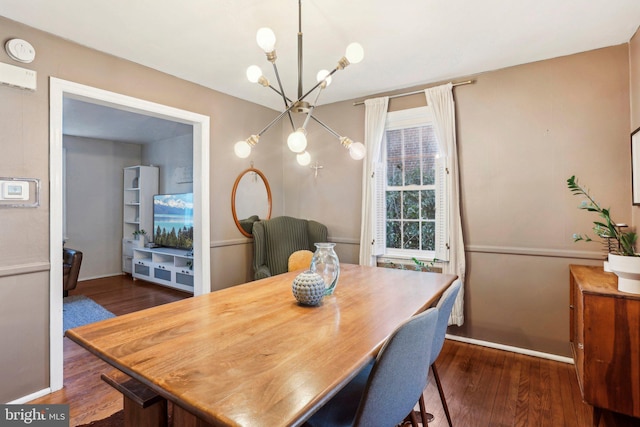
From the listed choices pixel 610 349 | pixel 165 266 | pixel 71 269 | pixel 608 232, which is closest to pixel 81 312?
pixel 71 269

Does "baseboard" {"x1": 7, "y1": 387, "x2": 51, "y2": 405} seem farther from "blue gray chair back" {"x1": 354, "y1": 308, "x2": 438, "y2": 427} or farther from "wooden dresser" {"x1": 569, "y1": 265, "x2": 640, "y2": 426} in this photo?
"wooden dresser" {"x1": 569, "y1": 265, "x2": 640, "y2": 426}

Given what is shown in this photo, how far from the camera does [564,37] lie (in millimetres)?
2314

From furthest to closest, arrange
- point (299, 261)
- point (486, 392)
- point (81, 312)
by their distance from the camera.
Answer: point (81, 312) → point (299, 261) → point (486, 392)

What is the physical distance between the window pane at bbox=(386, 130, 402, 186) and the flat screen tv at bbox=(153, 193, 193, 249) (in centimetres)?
327

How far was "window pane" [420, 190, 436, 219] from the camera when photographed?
3.26 m

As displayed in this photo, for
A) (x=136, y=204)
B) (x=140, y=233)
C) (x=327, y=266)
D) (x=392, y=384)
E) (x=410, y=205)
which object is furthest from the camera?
(x=136, y=204)

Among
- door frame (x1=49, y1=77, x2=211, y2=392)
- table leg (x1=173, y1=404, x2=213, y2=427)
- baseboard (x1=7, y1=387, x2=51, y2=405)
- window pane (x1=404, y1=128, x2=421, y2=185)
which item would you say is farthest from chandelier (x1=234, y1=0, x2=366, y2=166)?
baseboard (x1=7, y1=387, x2=51, y2=405)

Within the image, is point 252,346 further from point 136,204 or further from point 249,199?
point 136,204

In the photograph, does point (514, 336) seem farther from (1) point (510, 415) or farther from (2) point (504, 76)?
(2) point (504, 76)

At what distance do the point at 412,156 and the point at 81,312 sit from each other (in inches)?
168

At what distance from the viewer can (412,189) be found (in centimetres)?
336

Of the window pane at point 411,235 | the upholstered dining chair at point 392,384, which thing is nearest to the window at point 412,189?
the window pane at point 411,235

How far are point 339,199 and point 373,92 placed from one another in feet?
4.08

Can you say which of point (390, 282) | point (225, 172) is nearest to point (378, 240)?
point (390, 282)
